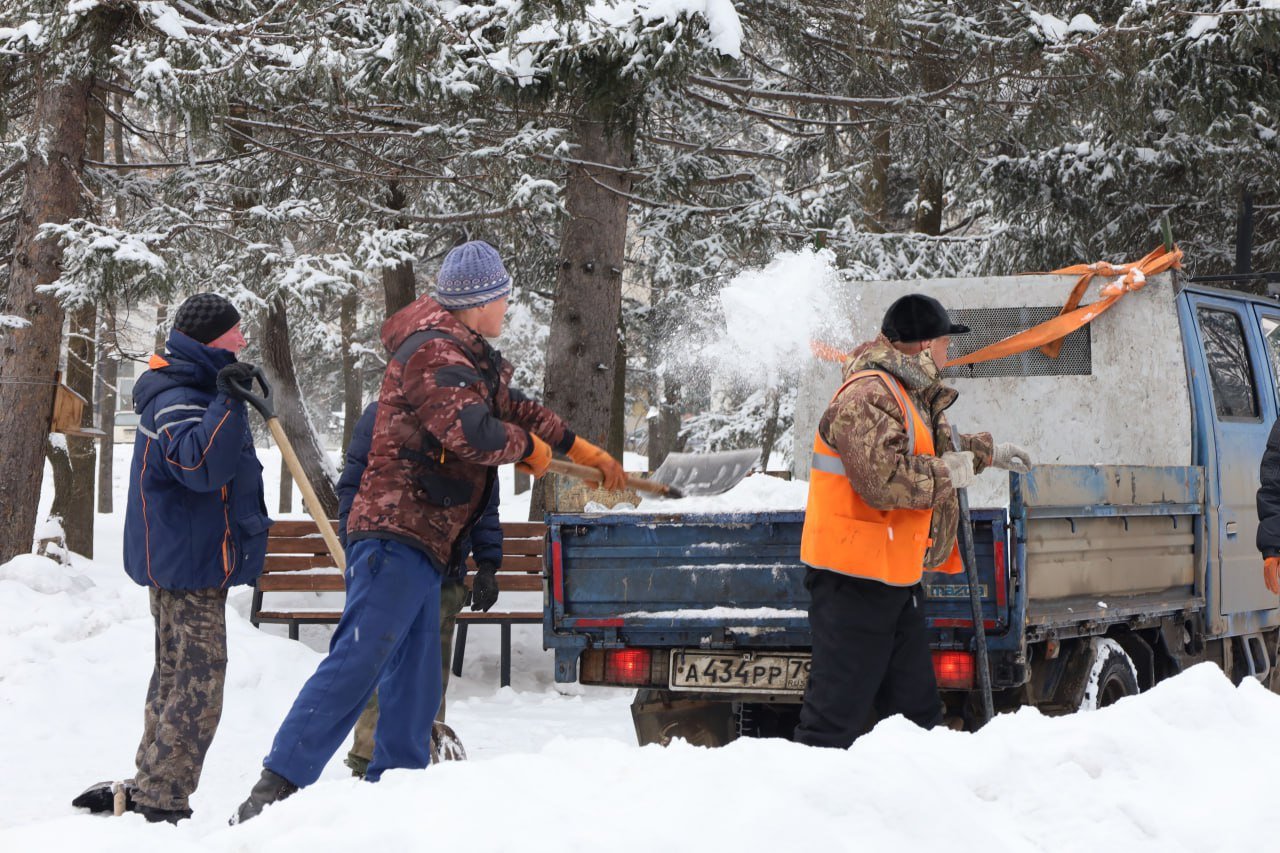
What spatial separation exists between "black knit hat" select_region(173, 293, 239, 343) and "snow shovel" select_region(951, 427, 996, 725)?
2575mm

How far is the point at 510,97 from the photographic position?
30.8 feet

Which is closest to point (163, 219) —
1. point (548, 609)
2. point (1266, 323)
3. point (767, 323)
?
point (767, 323)

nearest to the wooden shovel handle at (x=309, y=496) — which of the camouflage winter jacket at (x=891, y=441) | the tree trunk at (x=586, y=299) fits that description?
the camouflage winter jacket at (x=891, y=441)

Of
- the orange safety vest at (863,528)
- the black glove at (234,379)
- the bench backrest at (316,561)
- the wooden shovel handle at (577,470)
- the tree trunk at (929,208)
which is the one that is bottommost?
the bench backrest at (316,561)

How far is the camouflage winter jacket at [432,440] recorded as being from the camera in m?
4.11

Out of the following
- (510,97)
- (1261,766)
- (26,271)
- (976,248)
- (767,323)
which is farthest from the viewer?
(976,248)

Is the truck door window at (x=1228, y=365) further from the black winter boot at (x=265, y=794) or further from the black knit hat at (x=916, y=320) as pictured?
the black winter boot at (x=265, y=794)

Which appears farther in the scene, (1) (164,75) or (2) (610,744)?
(1) (164,75)

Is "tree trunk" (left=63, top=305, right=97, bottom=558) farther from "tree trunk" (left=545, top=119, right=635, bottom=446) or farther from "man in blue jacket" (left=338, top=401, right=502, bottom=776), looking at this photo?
"man in blue jacket" (left=338, top=401, right=502, bottom=776)

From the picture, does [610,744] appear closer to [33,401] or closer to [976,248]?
[33,401]

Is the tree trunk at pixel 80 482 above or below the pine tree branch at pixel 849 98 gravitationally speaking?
below

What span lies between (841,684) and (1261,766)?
4.34 feet

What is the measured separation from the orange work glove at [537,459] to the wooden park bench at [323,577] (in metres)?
4.84

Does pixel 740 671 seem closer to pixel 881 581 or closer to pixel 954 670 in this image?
pixel 954 670
